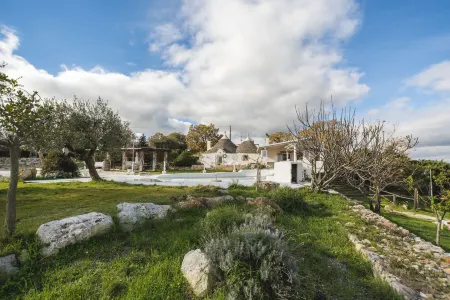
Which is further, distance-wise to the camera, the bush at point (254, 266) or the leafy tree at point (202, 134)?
the leafy tree at point (202, 134)

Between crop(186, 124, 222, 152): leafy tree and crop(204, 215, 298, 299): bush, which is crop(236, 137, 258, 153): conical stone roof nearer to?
crop(186, 124, 222, 152): leafy tree

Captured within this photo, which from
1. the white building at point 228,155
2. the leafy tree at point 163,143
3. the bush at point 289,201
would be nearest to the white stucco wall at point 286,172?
the bush at point 289,201

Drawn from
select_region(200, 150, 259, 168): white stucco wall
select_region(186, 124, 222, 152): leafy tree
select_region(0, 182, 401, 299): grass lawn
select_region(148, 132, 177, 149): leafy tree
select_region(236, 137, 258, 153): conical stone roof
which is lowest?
select_region(0, 182, 401, 299): grass lawn

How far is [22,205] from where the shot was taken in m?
7.34

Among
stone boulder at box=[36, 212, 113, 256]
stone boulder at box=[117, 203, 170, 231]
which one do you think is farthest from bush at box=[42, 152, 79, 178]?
stone boulder at box=[36, 212, 113, 256]

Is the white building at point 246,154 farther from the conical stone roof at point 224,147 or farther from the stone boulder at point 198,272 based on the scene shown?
the stone boulder at point 198,272

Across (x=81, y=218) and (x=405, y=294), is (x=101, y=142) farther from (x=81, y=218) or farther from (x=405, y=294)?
(x=405, y=294)

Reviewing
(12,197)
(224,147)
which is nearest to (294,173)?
(12,197)

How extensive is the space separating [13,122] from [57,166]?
58.1ft

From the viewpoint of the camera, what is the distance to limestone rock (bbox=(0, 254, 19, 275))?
3.44m

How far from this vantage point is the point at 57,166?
18859 millimetres

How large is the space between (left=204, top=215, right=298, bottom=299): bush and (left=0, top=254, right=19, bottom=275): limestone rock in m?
2.99

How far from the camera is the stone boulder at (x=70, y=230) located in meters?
4.17

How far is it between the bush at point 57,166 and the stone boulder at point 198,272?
64.4ft
